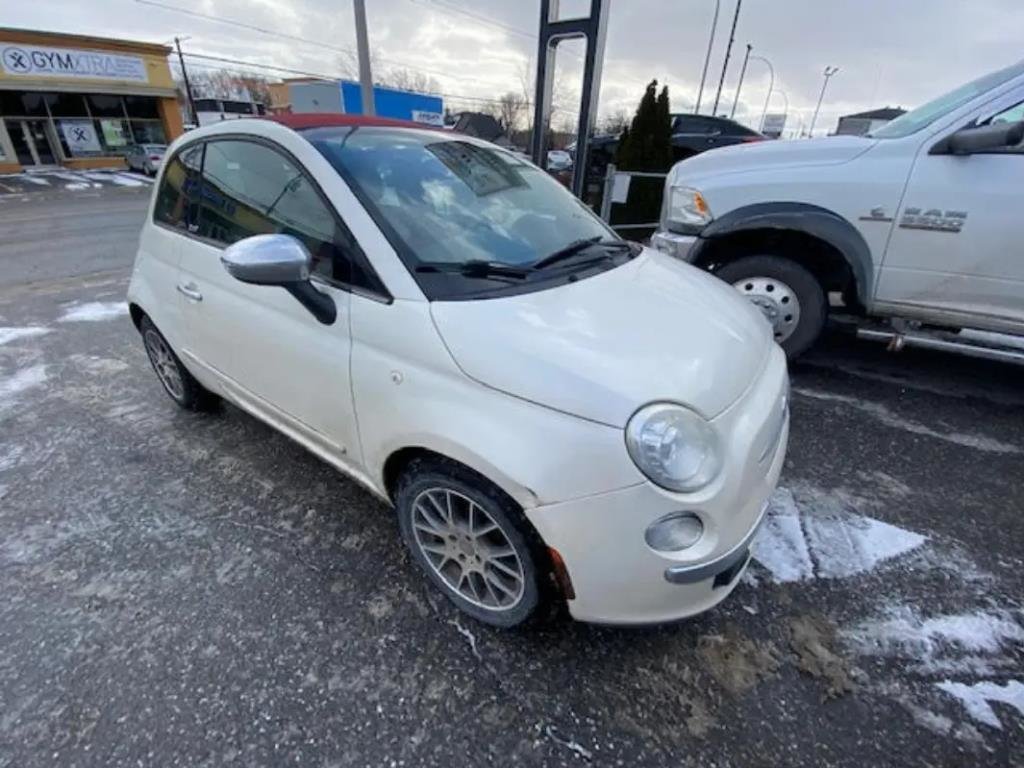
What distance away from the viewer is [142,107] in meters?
28.0

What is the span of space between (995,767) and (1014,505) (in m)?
1.61

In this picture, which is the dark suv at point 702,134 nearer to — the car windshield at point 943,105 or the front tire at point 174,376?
the car windshield at point 943,105

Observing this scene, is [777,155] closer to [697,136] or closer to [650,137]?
[650,137]

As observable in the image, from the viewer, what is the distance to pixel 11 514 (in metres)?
2.57

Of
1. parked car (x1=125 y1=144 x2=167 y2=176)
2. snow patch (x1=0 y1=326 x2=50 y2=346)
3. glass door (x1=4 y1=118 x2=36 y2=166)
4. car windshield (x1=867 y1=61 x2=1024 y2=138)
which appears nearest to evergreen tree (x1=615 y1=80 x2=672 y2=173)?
car windshield (x1=867 y1=61 x2=1024 y2=138)

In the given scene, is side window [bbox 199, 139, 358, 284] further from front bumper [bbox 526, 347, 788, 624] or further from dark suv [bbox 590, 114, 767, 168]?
dark suv [bbox 590, 114, 767, 168]

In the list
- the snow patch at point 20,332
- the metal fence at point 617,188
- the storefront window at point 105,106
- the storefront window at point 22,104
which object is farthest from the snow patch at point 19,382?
the storefront window at point 105,106

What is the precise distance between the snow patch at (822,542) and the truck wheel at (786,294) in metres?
1.52

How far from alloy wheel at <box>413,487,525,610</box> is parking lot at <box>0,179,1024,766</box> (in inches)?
6.4

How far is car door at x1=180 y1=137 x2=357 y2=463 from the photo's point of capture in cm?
200

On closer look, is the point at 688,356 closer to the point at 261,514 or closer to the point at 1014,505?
the point at 261,514

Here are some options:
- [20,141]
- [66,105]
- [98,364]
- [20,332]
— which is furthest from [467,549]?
[66,105]

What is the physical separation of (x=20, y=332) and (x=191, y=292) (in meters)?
3.61

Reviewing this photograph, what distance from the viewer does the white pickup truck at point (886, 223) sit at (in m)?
3.05
